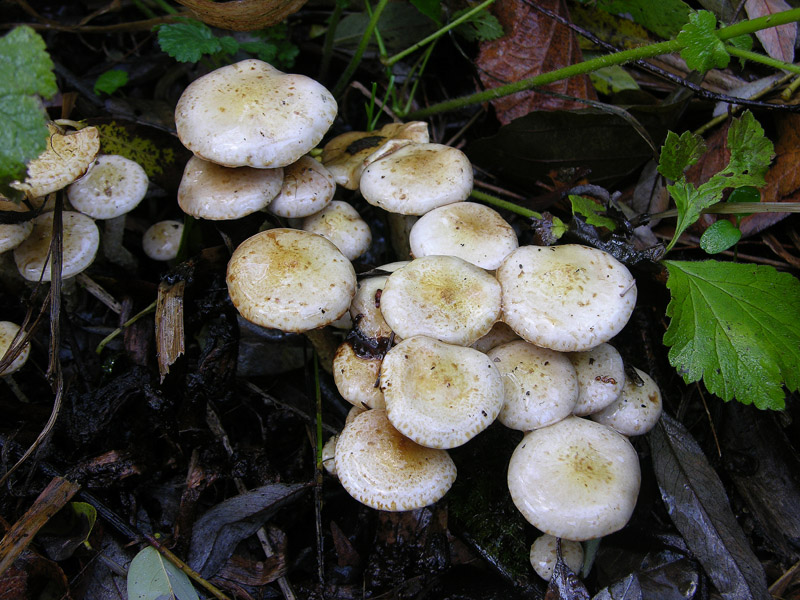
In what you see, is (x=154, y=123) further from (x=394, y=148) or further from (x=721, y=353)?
(x=721, y=353)

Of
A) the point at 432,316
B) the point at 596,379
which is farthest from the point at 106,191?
the point at 596,379

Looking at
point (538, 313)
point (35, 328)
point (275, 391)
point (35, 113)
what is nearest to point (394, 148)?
point (538, 313)

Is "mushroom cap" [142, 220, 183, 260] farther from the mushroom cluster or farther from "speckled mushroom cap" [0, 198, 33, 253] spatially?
"speckled mushroom cap" [0, 198, 33, 253]

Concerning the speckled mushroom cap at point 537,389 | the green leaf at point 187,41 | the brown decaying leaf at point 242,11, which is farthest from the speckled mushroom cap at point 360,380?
the brown decaying leaf at point 242,11

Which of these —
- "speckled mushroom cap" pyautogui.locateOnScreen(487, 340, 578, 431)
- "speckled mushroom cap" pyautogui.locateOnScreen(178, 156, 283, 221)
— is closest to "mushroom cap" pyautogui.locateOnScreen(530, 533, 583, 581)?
"speckled mushroom cap" pyautogui.locateOnScreen(487, 340, 578, 431)

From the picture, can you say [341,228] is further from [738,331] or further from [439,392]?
[738,331]

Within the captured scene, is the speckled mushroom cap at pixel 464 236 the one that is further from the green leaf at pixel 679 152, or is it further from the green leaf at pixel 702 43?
the green leaf at pixel 702 43
